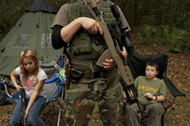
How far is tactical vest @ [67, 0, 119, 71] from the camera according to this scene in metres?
2.67

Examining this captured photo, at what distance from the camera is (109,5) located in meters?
2.77

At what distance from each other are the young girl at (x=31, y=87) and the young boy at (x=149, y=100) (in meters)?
1.14

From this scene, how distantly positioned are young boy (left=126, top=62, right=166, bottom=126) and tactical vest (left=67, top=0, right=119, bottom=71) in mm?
1653

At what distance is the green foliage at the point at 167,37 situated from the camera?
9.88 metres

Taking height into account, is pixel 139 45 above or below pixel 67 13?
below

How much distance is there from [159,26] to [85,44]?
930 cm

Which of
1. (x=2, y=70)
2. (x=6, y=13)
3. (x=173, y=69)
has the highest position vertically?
(x=6, y=13)

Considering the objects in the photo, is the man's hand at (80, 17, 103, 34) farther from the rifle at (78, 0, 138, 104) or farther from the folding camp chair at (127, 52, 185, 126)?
the folding camp chair at (127, 52, 185, 126)

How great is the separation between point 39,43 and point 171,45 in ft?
14.5

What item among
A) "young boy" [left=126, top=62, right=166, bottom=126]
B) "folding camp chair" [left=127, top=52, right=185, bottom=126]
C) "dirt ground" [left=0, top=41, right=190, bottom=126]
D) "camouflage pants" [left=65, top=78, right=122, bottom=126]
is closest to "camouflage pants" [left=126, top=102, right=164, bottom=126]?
"young boy" [left=126, top=62, right=166, bottom=126]

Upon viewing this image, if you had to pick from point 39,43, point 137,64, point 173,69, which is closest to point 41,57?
point 39,43

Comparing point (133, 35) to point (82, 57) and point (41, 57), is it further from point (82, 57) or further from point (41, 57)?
point (82, 57)

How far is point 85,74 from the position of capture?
9.00ft

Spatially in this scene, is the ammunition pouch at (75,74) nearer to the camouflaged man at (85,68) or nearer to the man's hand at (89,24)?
the camouflaged man at (85,68)
